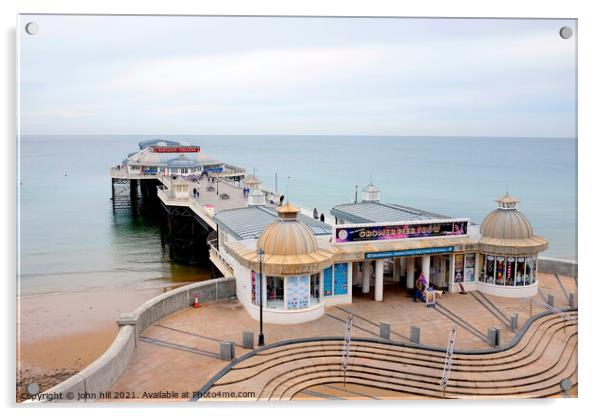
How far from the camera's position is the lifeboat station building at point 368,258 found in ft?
61.6

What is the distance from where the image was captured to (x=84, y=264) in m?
36.0

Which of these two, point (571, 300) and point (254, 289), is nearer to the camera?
point (254, 289)

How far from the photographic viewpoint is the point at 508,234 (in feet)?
71.4

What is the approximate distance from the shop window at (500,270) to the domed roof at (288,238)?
22.4 ft

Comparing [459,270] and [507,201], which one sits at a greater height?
[507,201]

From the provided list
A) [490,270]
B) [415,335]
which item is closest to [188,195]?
[490,270]

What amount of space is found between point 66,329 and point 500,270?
16512 mm

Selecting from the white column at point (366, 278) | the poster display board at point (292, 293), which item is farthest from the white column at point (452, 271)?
the poster display board at point (292, 293)

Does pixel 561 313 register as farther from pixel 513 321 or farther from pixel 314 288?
pixel 314 288

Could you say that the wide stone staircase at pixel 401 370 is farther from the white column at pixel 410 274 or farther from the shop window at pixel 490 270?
the white column at pixel 410 274

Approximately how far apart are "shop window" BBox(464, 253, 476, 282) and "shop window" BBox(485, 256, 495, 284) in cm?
47

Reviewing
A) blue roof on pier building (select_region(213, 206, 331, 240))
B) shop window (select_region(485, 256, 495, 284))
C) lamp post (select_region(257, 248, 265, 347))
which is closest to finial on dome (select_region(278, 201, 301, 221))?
lamp post (select_region(257, 248, 265, 347))

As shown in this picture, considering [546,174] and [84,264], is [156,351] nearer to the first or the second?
[84,264]
